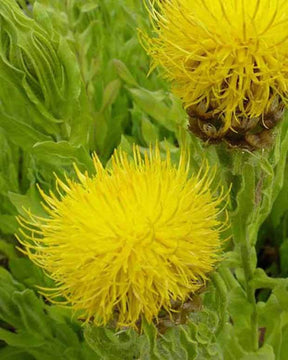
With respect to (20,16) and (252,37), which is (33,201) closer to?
(20,16)

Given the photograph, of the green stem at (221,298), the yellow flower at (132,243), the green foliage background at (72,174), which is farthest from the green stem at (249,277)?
the yellow flower at (132,243)

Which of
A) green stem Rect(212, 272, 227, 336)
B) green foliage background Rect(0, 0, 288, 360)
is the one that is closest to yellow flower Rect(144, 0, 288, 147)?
green foliage background Rect(0, 0, 288, 360)

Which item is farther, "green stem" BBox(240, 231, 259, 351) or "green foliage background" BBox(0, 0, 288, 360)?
"green stem" BBox(240, 231, 259, 351)

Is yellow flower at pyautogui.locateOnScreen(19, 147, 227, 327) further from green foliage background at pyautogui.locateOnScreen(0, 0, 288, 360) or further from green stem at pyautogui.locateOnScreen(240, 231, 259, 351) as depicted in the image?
green stem at pyautogui.locateOnScreen(240, 231, 259, 351)

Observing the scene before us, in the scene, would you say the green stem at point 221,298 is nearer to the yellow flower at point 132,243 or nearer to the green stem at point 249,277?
the yellow flower at point 132,243

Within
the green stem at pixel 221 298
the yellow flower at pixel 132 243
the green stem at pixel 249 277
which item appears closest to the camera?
the yellow flower at pixel 132 243
